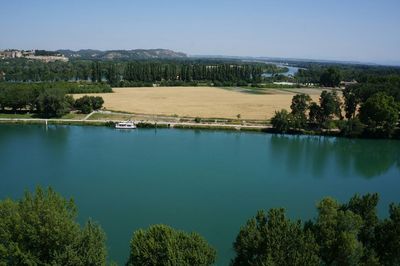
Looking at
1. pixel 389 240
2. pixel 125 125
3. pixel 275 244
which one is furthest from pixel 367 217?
pixel 125 125

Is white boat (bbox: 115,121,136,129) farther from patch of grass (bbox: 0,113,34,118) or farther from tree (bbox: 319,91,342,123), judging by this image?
tree (bbox: 319,91,342,123)

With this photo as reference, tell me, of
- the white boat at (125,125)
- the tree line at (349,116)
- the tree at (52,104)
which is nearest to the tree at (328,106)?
the tree line at (349,116)

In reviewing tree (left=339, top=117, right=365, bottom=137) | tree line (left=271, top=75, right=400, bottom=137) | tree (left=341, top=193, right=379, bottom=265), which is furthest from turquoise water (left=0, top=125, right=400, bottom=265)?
tree (left=341, top=193, right=379, bottom=265)

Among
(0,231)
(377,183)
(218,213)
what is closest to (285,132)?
(377,183)

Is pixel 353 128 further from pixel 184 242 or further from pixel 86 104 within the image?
pixel 184 242

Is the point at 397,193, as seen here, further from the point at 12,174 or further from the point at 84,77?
the point at 84,77
